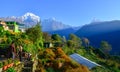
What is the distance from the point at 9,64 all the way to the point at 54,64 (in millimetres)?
11048

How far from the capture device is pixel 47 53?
3972cm

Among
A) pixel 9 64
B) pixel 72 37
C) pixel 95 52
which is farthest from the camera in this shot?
pixel 72 37

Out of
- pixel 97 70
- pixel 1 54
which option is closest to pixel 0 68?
pixel 1 54

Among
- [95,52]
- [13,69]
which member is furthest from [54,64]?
[95,52]

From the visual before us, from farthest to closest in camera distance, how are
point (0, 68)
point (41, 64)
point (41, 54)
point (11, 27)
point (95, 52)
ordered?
point (11, 27)
point (95, 52)
point (41, 54)
point (41, 64)
point (0, 68)

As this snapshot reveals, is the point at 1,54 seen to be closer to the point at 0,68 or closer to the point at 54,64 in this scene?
the point at 54,64

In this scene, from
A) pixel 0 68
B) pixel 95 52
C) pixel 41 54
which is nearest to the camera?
pixel 0 68

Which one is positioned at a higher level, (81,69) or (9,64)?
(9,64)

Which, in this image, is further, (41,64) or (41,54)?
(41,54)

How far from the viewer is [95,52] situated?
7331 cm

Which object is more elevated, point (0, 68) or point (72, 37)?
point (0, 68)

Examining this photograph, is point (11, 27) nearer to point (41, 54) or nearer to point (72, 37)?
point (72, 37)

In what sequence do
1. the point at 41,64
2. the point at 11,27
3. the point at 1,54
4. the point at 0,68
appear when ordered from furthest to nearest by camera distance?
the point at 11,27
the point at 1,54
the point at 41,64
the point at 0,68

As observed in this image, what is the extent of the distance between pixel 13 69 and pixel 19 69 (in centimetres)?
210
